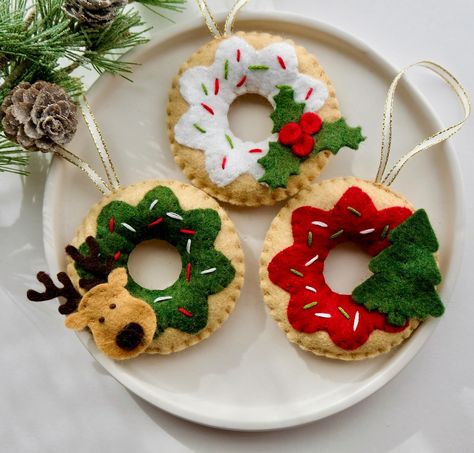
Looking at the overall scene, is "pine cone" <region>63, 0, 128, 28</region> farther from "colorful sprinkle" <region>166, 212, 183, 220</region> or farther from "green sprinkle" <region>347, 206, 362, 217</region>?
"green sprinkle" <region>347, 206, 362, 217</region>

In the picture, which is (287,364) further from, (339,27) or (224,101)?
(339,27)

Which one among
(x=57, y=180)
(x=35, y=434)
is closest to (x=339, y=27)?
(x=57, y=180)

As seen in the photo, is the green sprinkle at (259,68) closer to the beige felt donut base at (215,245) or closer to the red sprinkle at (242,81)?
the red sprinkle at (242,81)

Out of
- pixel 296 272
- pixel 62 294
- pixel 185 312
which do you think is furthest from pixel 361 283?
pixel 62 294

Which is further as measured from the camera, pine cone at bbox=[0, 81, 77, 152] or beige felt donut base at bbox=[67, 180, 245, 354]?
beige felt donut base at bbox=[67, 180, 245, 354]

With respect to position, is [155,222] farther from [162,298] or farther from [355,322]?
[355,322]

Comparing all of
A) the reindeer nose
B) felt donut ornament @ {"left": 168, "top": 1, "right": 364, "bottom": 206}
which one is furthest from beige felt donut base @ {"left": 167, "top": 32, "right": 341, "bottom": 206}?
the reindeer nose
